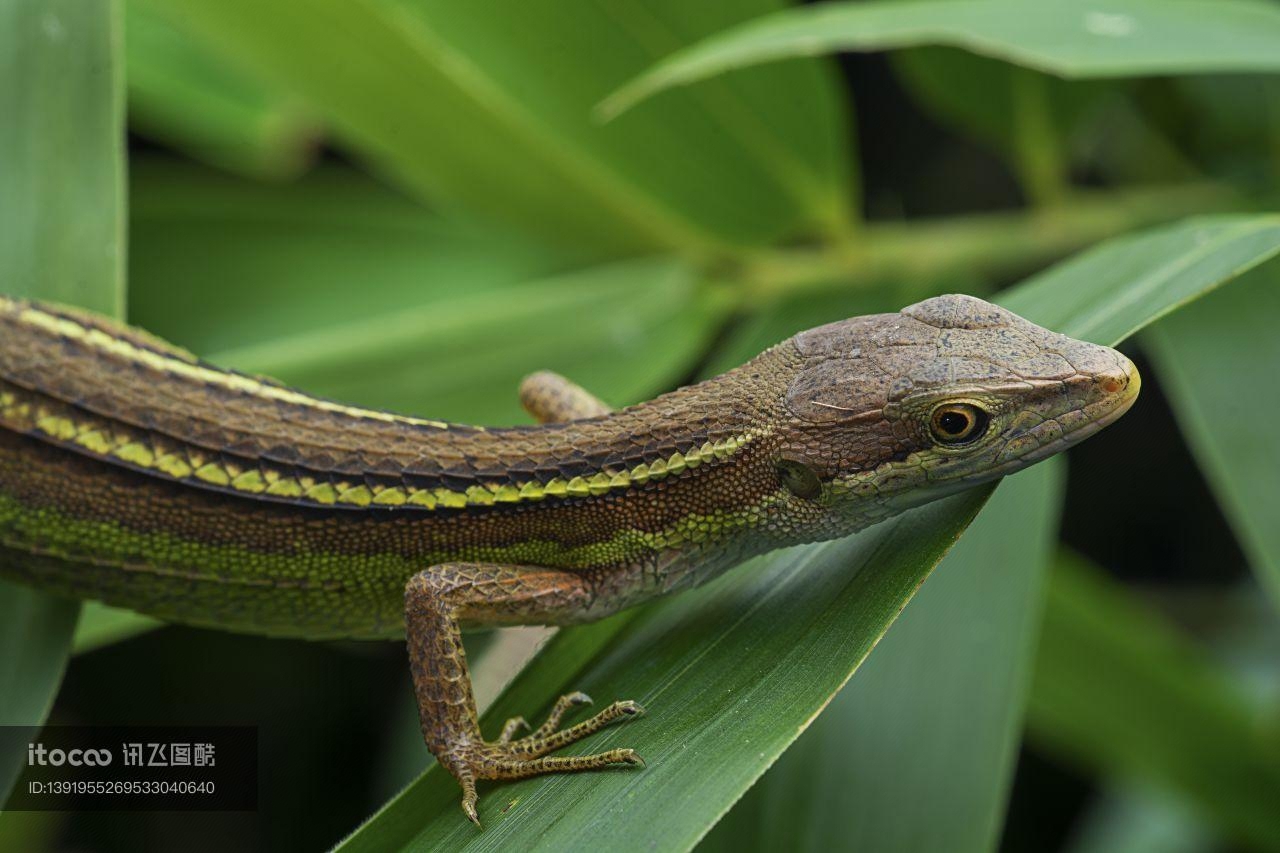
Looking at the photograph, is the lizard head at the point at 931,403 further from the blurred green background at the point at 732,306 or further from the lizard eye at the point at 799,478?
the blurred green background at the point at 732,306

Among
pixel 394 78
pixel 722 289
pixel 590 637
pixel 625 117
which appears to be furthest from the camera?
pixel 722 289

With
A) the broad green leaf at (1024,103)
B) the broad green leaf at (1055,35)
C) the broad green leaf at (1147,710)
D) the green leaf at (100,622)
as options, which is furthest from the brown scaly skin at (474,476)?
the broad green leaf at (1024,103)

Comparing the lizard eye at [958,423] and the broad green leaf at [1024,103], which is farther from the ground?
the broad green leaf at [1024,103]

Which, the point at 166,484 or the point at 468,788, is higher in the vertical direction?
the point at 166,484

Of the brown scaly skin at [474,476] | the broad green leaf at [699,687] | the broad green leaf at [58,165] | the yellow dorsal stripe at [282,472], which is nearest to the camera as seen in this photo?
the broad green leaf at [699,687]

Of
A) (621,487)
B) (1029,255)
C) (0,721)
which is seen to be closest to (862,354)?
(621,487)

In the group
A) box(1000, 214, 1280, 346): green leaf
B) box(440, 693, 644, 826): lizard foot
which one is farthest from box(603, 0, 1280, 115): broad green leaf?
box(440, 693, 644, 826): lizard foot

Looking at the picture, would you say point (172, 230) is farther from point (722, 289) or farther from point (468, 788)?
point (468, 788)

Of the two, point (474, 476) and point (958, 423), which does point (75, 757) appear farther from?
point (958, 423)
